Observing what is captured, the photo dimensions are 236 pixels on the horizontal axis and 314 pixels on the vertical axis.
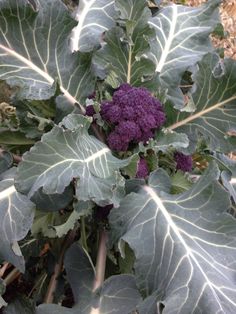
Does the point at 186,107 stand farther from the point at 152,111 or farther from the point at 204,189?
the point at 204,189

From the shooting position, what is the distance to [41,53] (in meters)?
1.74

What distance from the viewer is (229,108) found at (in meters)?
1.74

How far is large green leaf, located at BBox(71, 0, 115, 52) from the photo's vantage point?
5.98ft

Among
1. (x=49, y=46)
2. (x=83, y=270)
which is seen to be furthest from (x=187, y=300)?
(x=49, y=46)

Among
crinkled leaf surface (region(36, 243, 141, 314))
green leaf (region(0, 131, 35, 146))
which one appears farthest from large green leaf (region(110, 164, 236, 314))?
green leaf (region(0, 131, 35, 146))

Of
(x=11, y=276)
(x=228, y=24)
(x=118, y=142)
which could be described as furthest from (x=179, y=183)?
(x=228, y=24)

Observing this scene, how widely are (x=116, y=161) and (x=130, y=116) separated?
0.20 metres

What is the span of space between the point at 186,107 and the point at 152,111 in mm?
103

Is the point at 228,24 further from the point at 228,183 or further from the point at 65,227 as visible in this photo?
the point at 65,227

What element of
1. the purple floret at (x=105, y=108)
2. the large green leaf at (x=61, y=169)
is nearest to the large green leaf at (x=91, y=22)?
the purple floret at (x=105, y=108)

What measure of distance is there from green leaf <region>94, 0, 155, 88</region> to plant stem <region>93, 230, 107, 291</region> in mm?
458

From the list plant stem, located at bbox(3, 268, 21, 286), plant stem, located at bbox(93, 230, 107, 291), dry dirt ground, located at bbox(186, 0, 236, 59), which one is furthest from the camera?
dry dirt ground, located at bbox(186, 0, 236, 59)

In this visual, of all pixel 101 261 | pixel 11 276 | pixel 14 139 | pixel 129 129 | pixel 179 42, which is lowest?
pixel 11 276

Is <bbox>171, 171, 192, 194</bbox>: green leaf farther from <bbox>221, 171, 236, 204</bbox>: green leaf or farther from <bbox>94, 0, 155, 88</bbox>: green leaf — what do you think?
<bbox>94, 0, 155, 88</bbox>: green leaf
